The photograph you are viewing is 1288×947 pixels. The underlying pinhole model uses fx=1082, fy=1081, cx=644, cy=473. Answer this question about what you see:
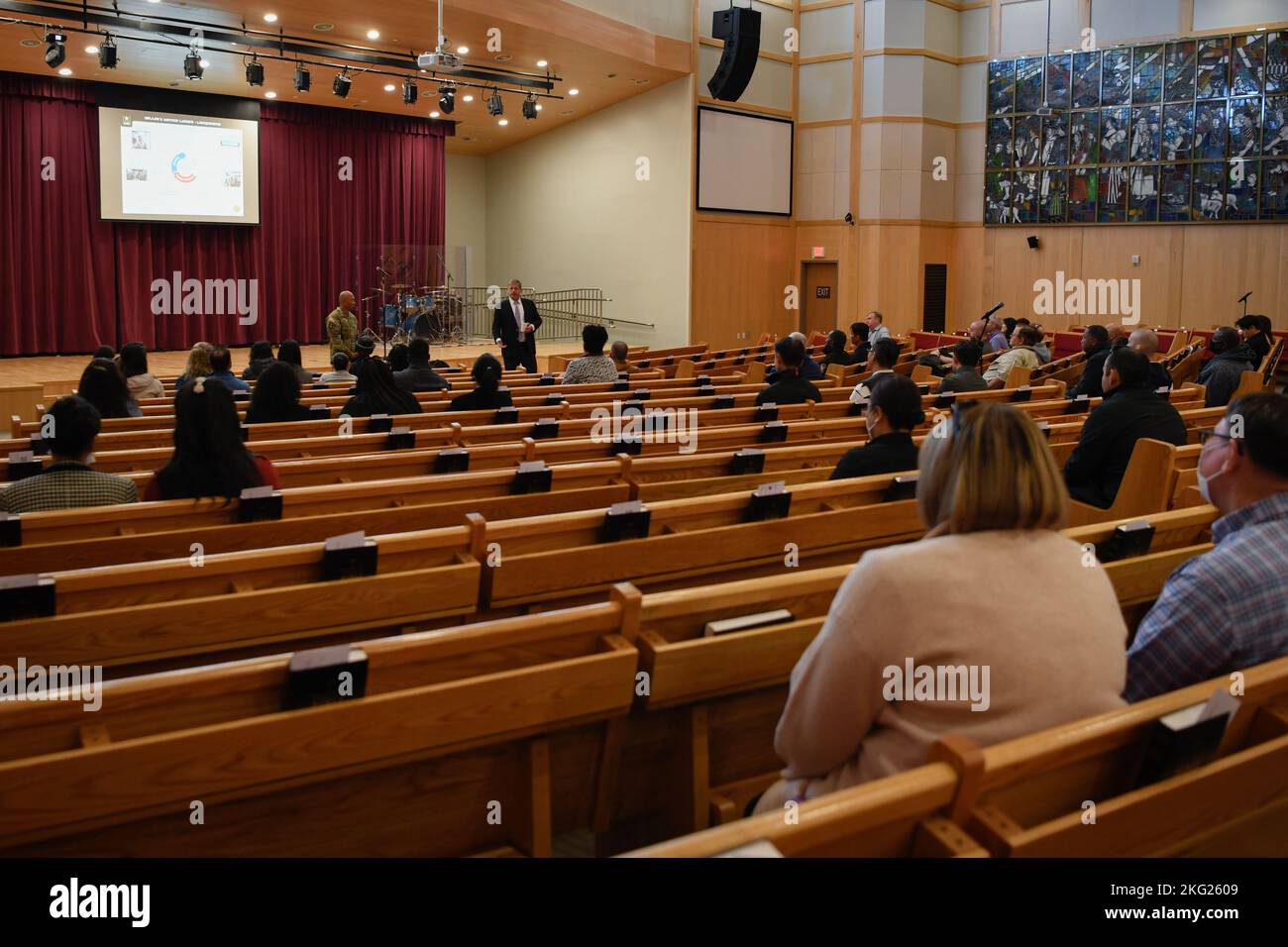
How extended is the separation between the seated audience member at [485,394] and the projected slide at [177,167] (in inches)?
412

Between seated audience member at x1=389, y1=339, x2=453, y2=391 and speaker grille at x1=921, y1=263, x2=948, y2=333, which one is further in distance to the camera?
speaker grille at x1=921, y1=263, x2=948, y2=333

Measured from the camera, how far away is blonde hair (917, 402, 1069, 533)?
1.70m

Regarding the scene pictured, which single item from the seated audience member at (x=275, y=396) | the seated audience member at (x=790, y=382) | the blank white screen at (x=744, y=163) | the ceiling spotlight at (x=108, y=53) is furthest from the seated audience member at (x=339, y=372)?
the blank white screen at (x=744, y=163)

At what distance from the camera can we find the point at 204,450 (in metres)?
3.33

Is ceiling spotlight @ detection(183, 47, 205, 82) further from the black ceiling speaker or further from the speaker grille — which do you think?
the speaker grille

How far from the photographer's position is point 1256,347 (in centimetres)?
1014

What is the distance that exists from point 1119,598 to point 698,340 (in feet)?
43.6

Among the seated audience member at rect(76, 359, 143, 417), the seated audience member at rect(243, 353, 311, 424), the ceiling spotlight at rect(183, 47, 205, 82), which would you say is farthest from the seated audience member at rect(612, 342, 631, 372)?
the ceiling spotlight at rect(183, 47, 205, 82)

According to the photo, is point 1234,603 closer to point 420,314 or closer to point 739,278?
point 420,314

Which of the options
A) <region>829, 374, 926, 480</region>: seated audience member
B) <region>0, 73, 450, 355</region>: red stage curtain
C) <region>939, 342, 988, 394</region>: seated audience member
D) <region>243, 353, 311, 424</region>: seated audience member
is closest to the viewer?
<region>829, 374, 926, 480</region>: seated audience member

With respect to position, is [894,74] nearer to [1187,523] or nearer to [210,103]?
→ [210,103]

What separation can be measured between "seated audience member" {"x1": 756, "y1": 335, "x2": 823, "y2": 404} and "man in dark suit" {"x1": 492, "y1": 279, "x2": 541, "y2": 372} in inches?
204

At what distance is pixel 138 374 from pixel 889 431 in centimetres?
540
